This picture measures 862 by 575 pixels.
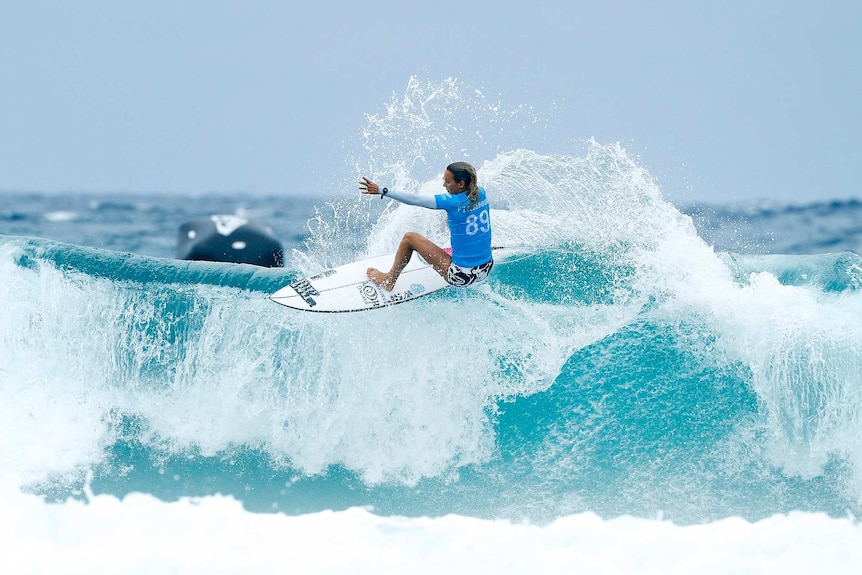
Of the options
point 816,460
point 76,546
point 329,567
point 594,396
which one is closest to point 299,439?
point 329,567

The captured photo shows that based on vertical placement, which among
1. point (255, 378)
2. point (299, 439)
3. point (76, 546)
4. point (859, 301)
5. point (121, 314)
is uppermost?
point (859, 301)

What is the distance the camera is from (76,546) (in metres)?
5.97

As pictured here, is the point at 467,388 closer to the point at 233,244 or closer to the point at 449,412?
the point at 449,412

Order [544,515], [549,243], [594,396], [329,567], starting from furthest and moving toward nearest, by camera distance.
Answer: [549,243] → [594,396] → [544,515] → [329,567]

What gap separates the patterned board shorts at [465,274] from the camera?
641 centimetres

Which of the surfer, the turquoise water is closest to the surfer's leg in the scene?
the surfer

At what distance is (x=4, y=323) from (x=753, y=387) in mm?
6260

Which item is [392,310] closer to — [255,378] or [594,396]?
[255,378]

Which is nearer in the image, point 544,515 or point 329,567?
point 329,567

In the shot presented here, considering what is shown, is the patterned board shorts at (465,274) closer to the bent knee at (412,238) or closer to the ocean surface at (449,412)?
the ocean surface at (449,412)

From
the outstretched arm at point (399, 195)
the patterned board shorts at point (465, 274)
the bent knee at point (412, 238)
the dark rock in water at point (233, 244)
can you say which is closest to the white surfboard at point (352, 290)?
the patterned board shorts at point (465, 274)

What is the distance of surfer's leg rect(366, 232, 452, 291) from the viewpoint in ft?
21.0

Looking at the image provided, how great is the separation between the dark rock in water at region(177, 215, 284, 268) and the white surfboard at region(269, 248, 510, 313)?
8.91 feet

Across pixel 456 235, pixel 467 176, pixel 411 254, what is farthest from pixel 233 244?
pixel 467 176
